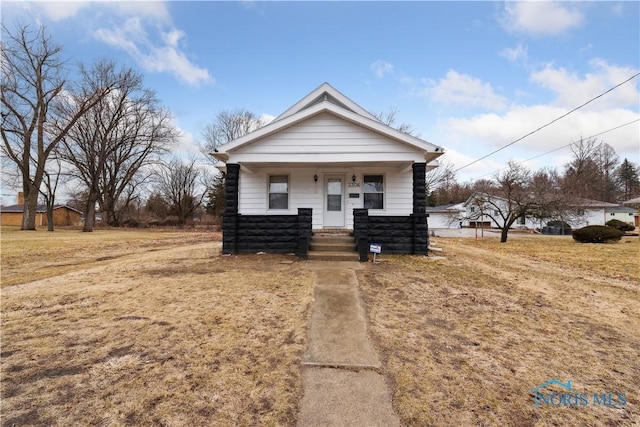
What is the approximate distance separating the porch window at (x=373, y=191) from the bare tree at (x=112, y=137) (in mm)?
26512

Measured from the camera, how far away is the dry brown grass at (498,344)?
2.14m

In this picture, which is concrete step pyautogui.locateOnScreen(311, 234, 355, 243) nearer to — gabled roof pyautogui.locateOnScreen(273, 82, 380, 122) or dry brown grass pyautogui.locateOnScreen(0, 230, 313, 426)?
dry brown grass pyautogui.locateOnScreen(0, 230, 313, 426)

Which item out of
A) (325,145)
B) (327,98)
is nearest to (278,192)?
(325,145)

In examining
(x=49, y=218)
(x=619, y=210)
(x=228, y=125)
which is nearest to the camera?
(x=49, y=218)

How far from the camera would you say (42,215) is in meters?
41.3

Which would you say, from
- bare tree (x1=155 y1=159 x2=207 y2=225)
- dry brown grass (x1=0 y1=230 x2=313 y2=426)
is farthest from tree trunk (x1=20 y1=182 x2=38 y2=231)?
dry brown grass (x1=0 y1=230 x2=313 y2=426)

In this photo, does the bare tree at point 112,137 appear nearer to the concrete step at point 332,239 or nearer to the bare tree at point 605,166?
the concrete step at point 332,239

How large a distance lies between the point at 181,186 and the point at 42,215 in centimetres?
A: 2232

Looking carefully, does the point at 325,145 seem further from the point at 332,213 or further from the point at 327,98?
the point at 327,98

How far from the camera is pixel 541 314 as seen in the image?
4.16 metres

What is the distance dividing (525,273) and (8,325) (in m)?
9.85

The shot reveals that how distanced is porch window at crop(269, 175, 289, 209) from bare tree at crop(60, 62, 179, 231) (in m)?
23.9

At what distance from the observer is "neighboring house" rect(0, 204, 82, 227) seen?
4122 cm

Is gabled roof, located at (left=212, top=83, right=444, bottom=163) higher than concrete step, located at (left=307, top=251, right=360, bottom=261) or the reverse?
higher
